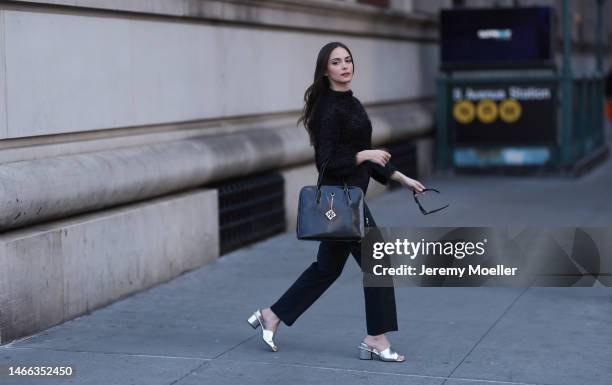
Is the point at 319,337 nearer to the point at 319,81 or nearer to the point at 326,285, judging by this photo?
the point at 326,285

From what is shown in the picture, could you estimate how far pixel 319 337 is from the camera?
290 inches

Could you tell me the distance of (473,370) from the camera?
21.3 feet

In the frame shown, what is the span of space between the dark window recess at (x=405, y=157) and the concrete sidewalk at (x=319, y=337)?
5.66 meters

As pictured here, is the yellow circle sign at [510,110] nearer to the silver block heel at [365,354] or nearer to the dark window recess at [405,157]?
the dark window recess at [405,157]

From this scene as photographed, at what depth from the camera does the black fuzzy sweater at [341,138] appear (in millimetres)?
6473

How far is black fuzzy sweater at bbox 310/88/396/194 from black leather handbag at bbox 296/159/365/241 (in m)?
0.16

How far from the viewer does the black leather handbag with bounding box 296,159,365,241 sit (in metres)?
6.29

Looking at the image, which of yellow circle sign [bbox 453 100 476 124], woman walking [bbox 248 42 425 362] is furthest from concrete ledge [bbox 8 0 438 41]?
woman walking [bbox 248 42 425 362]

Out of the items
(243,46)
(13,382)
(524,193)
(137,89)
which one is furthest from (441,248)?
(524,193)

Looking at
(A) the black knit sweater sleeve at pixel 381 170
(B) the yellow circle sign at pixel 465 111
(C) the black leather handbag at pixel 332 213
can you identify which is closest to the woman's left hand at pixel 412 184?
(A) the black knit sweater sleeve at pixel 381 170

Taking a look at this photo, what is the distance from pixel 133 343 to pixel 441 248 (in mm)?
1856

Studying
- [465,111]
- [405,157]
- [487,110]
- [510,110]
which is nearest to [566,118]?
[510,110]

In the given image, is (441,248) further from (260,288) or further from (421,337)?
(260,288)

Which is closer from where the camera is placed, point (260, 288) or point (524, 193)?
point (260, 288)
